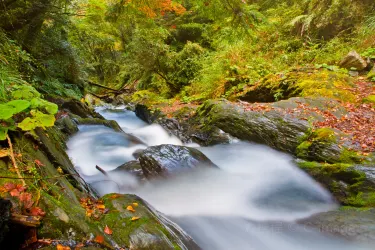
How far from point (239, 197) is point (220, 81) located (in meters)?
6.60

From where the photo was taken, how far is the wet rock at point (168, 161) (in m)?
4.32

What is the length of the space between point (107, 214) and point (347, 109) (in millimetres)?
5860

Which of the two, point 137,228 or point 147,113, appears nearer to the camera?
point 137,228

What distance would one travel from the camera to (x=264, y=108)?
638cm

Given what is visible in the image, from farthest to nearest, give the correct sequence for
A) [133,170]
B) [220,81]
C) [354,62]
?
[220,81], [354,62], [133,170]

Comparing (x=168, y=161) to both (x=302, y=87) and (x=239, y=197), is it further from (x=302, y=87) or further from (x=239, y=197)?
(x=302, y=87)

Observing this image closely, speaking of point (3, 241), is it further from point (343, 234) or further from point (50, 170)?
point (343, 234)

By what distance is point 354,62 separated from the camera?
7.54 metres

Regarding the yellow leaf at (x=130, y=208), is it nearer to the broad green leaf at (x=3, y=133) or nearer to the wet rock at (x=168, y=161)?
the broad green leaf at (x=3, y=133)

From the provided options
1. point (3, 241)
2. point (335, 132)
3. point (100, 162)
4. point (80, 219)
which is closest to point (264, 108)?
point (335, 132)

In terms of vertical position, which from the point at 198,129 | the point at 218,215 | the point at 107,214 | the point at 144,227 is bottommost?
the point at 107,214

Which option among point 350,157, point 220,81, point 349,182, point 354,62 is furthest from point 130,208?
point 220,81

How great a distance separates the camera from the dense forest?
223cm

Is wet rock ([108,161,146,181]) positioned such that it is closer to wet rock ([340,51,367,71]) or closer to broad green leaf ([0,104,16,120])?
broad green leaf ([0,104,16,120])
